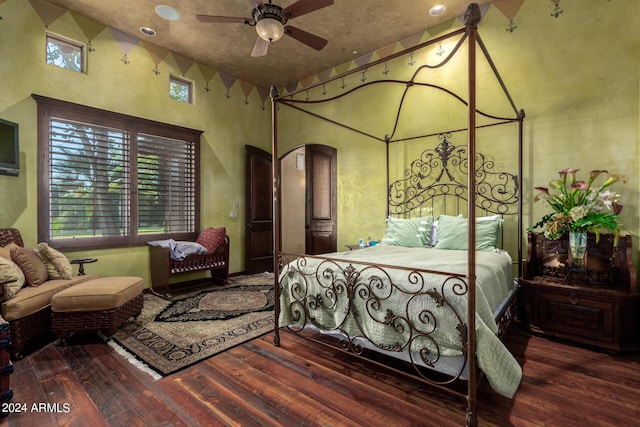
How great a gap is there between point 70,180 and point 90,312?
194cm

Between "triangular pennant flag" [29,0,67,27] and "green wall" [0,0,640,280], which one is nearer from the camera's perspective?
"green wall" [0,0,640,280]

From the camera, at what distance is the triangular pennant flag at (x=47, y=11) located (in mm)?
3395

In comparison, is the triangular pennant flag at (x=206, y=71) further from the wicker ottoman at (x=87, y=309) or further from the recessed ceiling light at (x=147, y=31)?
the wicker ottoman at (x=87, y=309)

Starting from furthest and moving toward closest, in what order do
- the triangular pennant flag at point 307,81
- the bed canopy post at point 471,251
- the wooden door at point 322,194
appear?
the triangular pennant flag at point 307,81 < the wooden door at point 322,194 < the bed canopy post at point 471,251

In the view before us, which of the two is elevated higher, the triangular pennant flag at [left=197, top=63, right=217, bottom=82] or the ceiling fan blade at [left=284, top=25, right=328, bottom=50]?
the triangular pennant flag at [left=197, top=63, right=217, bottom=82]

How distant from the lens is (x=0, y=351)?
1688 mm

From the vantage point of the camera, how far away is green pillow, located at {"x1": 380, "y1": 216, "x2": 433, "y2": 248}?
349cm

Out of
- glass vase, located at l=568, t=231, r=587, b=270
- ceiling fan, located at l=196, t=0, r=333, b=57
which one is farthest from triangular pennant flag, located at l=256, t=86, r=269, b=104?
glass vase, located at l=568, t=231, r=587, b=270

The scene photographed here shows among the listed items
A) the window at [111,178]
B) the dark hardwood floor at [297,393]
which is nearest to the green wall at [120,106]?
the window at [111,178]

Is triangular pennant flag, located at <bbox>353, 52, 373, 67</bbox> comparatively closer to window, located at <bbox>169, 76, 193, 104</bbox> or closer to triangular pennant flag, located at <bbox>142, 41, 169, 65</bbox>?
window, located at <bbox>169, 76, 193, 104</bbox>

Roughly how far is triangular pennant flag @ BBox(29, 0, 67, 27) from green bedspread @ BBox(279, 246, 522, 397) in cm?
400

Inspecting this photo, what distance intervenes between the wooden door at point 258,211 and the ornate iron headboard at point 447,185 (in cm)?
243

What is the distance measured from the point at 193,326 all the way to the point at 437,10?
14.5ft

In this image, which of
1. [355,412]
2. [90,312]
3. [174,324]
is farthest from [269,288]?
[355,412]
